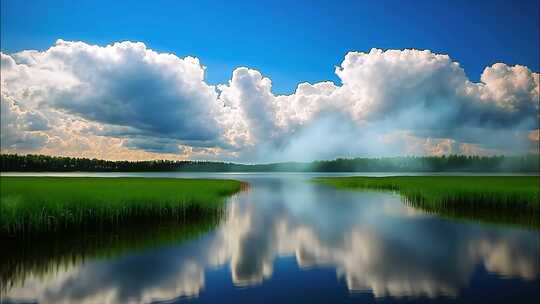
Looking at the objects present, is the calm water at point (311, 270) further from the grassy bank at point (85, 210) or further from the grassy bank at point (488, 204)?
the grassy bank at point (488, 204)

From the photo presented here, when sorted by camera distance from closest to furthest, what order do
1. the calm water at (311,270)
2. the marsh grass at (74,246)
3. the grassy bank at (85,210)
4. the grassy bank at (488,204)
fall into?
the calm water at (311,270) < the marsh grass at (74,246) < the grassy bank at (85,210) < the grassy bank at (488,204)

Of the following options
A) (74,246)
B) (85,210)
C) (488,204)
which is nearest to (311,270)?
(74,246)

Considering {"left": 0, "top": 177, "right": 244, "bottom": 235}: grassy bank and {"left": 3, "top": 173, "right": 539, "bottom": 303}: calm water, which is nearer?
{"left": 3, "top": 173, "right": 539, "bottom": 303}: calm water

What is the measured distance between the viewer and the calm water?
12.1m

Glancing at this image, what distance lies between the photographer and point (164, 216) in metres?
24.8

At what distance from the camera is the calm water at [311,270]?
39.6ft

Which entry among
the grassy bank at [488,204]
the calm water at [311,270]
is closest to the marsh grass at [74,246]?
the calm water at [311,270]

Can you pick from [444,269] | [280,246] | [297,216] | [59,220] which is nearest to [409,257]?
[444,269]

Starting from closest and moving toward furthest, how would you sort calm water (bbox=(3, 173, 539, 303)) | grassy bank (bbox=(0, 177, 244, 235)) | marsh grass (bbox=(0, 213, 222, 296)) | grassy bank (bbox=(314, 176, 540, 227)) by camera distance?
calm water (bbox=(3, 173, 539, 303)) < marsh grass (bbox=(0, 213, 222, 296)) < grassy bank (bbox=(0, 177, 244, 235)) < grassy bank (bbox=(314, 176, 540, 227))

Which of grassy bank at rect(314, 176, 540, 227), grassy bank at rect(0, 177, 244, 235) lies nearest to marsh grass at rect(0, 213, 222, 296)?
grassy bank at rect(0, 177, 244, 235)

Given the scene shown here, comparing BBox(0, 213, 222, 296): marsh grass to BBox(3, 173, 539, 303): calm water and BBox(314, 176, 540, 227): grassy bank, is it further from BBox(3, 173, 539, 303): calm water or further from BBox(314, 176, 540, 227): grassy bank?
BBox(314, 176, 540, 227): grassy bank

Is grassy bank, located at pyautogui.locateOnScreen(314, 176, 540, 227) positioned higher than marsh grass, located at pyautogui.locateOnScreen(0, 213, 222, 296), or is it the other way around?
grassy bank, located at pyautogui.locateOnScreen(314, 176, 540, 227)

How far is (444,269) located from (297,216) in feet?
53.9

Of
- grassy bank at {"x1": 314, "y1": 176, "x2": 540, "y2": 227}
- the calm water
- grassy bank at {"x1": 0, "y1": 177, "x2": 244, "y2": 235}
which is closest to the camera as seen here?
the calm water
